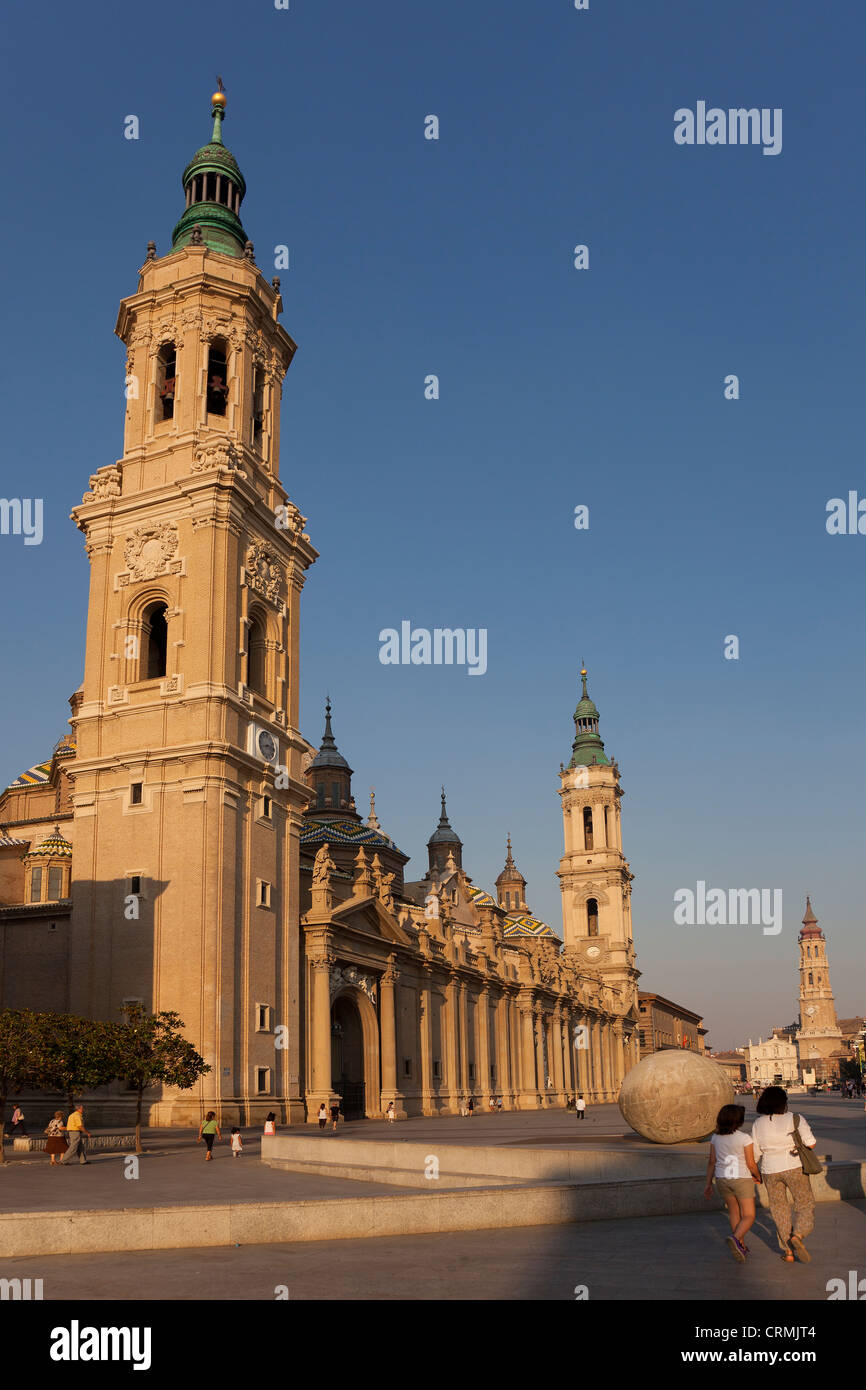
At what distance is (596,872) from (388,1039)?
76.1 meters

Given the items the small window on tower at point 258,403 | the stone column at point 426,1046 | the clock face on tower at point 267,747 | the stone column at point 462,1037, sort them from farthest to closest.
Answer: the stone column at point 462,1037
the stone column at point 426,1046
the small window on tower at point 258,403
the clock face on tower at point 267,747

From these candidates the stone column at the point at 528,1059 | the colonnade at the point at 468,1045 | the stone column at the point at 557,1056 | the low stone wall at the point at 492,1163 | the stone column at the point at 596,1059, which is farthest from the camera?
the stone column at the point at 596,1059

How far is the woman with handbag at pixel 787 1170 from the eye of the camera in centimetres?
1173

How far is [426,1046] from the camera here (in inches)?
2365

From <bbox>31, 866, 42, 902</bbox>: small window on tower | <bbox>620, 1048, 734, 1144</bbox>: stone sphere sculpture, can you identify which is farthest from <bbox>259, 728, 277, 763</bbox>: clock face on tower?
<bbox>620, 1048, 734, 1144</bbox>: stone sphere sculpture

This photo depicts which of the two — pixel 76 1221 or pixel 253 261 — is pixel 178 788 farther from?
pixel 76 1221

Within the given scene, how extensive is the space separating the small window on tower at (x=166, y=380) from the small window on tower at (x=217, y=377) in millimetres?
1457

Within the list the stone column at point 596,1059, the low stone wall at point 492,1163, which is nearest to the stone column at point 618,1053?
the stone column at point 596,1059

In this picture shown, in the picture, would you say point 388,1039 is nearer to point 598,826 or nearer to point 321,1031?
point 321,1031

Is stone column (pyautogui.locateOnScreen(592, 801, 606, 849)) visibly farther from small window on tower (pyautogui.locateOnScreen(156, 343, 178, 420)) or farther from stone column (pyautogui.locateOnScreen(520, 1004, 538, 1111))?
small window on tower (pyautogui.locateOnScreen(156, 343, 178, 420))

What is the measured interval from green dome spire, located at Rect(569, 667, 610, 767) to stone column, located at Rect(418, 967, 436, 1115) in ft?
237

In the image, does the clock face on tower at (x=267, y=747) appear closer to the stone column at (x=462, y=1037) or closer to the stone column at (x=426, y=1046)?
the stone column at (x=426, y=1046)

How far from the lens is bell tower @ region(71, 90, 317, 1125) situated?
41.4 metres

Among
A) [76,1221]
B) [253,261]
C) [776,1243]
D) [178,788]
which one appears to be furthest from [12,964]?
[776,1243]
